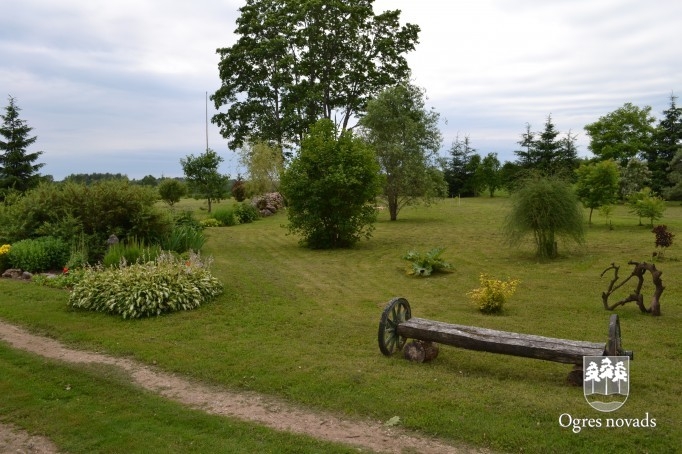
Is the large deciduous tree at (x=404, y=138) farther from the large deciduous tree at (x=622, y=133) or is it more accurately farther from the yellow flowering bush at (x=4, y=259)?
the large deciduous tree at (x=622, y=133)

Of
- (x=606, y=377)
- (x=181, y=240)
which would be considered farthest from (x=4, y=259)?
(x=606, y=377)

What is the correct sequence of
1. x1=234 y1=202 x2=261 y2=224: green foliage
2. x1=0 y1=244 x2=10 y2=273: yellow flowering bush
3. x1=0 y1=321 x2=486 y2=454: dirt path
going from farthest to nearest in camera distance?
x1=234 y1=202 x2=261 y2=224: green foliage → x1=0 y1=244 x2=10 y2=273: yellow flowering bush → x1=0 y1=321 x2=486 y2=454: dirt path

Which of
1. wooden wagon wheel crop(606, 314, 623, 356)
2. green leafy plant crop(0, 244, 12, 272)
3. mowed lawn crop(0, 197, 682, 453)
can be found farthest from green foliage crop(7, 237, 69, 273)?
wooden wagon wheel crop(606, 314, 623, 356)

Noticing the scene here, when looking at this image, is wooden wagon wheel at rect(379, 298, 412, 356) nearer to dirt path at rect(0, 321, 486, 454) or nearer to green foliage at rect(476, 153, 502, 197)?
dirt path at rect(0, 321, 486, 454)

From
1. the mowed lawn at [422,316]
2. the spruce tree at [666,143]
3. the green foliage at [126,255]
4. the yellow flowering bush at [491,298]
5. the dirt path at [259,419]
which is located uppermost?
the spruce tree at [666,143]

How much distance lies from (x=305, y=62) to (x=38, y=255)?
2549 cm

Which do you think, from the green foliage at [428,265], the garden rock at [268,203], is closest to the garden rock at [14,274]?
the green foliage at [428,265]

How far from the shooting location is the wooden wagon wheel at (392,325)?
21.6ft

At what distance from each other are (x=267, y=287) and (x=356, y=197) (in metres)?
7.12

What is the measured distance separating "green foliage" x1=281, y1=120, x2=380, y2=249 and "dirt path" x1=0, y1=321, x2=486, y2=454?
11177mm

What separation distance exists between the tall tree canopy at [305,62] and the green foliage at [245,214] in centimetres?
762

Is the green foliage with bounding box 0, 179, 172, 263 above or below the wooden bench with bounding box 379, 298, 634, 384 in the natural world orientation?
above

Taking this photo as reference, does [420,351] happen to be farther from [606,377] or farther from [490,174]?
[490,174]

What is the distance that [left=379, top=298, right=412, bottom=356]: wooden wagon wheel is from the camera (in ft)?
21.6
